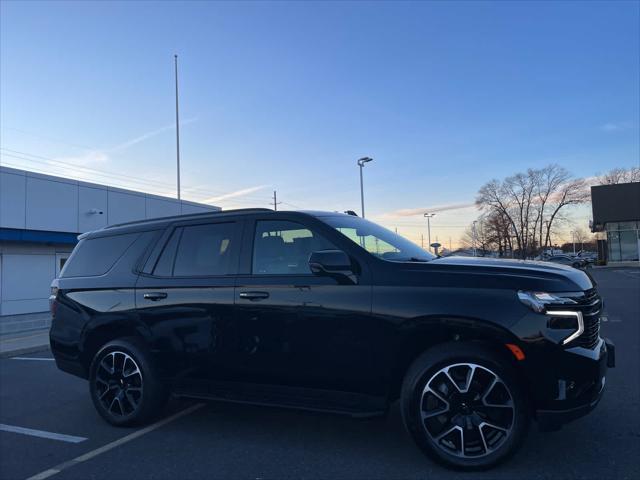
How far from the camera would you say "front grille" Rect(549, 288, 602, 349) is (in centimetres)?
349

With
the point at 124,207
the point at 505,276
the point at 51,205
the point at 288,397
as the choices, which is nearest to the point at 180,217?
the point at 288,397

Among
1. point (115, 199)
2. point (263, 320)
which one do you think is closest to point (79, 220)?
point (115, 199)

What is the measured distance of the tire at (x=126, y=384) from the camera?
480 centimetres

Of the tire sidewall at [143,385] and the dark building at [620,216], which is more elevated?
the dark building at [620,216]

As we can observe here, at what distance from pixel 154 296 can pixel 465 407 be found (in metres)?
2.87

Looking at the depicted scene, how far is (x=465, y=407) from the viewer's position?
3613mm

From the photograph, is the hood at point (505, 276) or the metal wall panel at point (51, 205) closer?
the hood at point (505, 276)

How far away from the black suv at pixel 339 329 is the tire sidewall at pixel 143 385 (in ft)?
0.05

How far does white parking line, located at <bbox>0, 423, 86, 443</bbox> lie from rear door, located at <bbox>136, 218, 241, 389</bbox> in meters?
1.03

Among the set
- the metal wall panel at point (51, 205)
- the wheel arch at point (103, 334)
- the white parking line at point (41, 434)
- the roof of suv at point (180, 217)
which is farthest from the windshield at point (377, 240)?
the metal wall panel at point (51, 205)

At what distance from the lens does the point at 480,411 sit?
360 cm

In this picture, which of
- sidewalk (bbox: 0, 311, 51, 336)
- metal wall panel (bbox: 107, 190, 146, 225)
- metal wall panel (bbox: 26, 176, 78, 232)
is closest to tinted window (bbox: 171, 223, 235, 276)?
sidewalk (bbox: 0, 311, 51, 336)

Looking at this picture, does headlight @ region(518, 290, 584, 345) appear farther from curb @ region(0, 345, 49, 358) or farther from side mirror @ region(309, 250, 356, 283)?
curb @ region(0, 345, 49, 358)

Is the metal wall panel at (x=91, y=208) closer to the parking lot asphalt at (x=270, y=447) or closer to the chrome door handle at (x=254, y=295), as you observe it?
the parking lot asphalt at (x=270, y=447)
